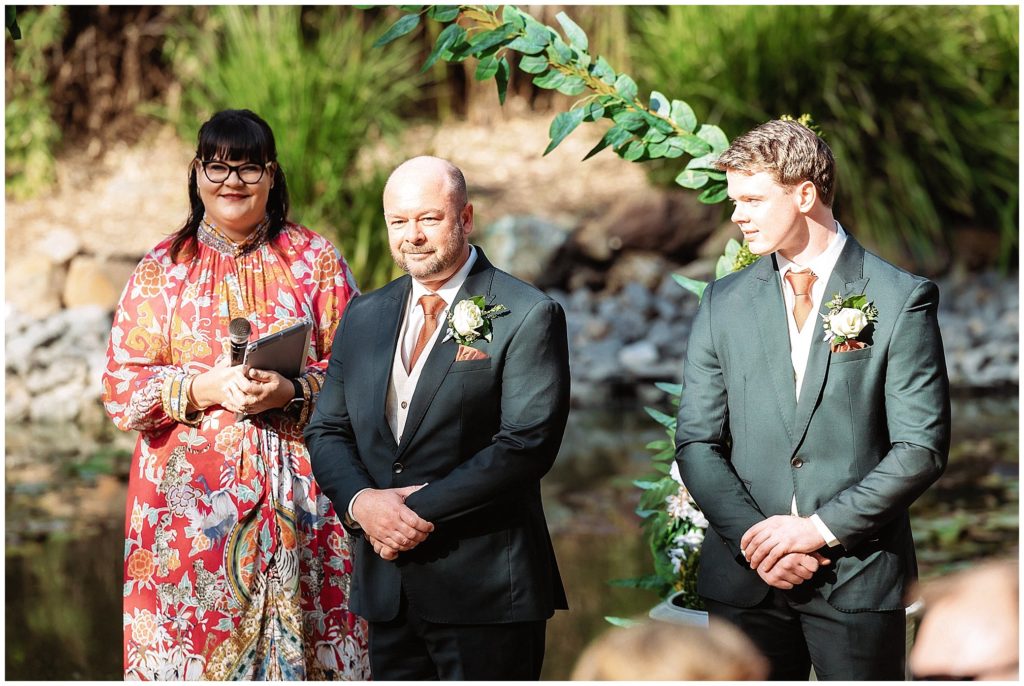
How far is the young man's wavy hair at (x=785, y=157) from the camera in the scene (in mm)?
3021

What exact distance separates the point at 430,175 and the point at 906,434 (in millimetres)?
1267

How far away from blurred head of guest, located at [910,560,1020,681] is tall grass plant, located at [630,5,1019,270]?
9.88 meters

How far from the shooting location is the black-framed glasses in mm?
3561

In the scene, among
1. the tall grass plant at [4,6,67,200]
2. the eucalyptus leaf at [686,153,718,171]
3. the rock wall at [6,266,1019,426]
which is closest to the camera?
the eucalyptus leaf at [686,153,718,171]

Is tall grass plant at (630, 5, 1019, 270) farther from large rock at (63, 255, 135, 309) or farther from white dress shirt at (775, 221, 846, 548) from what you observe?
white dress shirt at (775, 221, 846, 548)

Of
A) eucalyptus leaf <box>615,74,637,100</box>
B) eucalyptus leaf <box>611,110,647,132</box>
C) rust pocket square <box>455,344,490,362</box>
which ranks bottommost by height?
rust pocket square <box>455,344,490,362</box>

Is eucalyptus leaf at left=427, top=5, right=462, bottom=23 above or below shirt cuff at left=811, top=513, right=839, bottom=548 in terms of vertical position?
above

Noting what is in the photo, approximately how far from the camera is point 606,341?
10453mm

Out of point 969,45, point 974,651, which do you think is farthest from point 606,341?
point 974,651

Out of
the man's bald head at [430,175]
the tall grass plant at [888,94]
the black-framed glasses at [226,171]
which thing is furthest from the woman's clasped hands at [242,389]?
the tall grass plant at [888,94]

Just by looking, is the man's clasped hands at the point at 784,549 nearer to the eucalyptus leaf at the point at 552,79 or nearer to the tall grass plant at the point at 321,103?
the eucalyptus leaf at the point at 552,79

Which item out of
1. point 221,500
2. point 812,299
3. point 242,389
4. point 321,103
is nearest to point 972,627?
point 812,299

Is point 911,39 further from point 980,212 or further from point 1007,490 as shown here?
point 1007,490

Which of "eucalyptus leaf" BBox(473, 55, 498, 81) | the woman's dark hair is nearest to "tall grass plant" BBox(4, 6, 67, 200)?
the woman's dark hair
